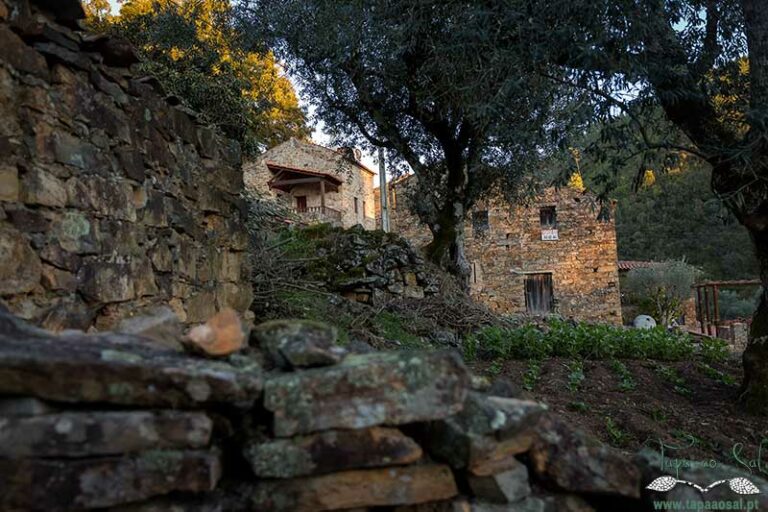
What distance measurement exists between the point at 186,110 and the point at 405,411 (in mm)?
3481

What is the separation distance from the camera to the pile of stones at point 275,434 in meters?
1.20

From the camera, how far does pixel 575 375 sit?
559cm

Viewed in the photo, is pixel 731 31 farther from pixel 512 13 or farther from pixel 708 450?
pixel 708 450

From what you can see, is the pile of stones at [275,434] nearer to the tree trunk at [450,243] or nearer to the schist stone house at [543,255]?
the tree trunk at [450,243]

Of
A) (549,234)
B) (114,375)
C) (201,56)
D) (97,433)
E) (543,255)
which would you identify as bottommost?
(97,433)

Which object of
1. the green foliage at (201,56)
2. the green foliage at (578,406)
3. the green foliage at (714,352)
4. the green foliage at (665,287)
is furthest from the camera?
the green foliage at (665,287)

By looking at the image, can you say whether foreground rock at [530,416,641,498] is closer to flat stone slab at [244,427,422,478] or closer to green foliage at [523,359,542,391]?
flat stone slab at [244,427,422,478]

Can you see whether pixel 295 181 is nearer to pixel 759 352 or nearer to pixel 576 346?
pixel 576 346

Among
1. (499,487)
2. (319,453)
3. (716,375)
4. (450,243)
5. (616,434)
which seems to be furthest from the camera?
(450,243)

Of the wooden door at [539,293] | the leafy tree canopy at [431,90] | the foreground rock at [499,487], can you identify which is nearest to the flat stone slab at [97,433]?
the foreground rock at [499,487]

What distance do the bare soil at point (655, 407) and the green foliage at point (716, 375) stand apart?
0.13ft

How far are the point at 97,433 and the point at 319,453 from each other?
0.52m

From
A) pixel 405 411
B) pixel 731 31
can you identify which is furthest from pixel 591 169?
pixel 405 411
